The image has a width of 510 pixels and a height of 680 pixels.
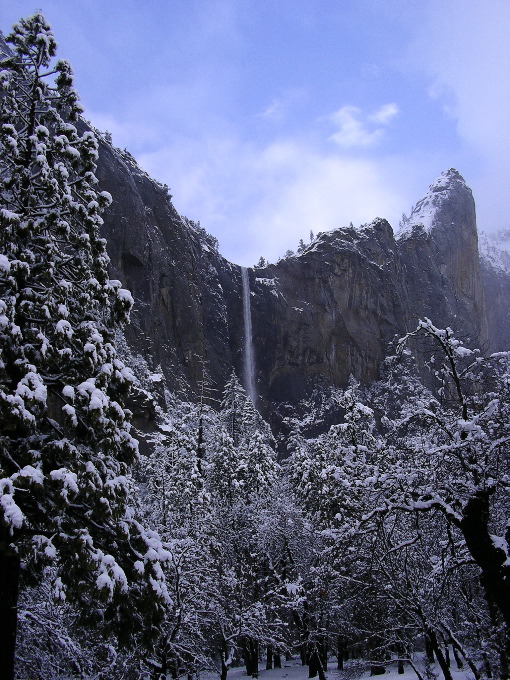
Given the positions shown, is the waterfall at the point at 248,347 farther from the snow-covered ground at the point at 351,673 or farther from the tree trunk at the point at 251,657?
the tree trunk at the point at 251,657

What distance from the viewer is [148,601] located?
8.50 metres

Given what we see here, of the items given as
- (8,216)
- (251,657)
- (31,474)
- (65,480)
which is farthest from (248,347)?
(31,474)

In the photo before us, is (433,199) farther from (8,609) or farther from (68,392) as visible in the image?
(8,609)

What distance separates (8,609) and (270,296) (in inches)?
3132

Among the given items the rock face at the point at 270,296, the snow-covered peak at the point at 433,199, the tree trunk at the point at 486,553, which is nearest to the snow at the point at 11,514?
the tree trunk at the point at 486,553

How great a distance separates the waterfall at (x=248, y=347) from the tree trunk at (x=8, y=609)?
226 feet

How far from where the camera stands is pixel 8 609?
8273 mm

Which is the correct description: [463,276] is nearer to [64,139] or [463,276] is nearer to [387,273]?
[387,273]

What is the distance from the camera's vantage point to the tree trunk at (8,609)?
7.96m

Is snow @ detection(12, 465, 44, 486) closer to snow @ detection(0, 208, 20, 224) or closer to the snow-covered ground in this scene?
snow @ detection(0, 208, 20, 224)

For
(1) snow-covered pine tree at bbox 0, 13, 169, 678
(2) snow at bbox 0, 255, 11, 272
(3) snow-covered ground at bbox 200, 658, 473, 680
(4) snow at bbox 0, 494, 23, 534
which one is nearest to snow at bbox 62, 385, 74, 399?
(1) snow-covered pine tree at bbox 0, 13, 169, 678

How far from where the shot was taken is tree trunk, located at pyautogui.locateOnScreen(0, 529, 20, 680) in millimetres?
7965

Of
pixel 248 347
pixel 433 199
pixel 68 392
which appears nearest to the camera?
pixel 68 392

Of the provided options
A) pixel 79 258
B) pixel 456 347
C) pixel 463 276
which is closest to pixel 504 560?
pixel 456 347
